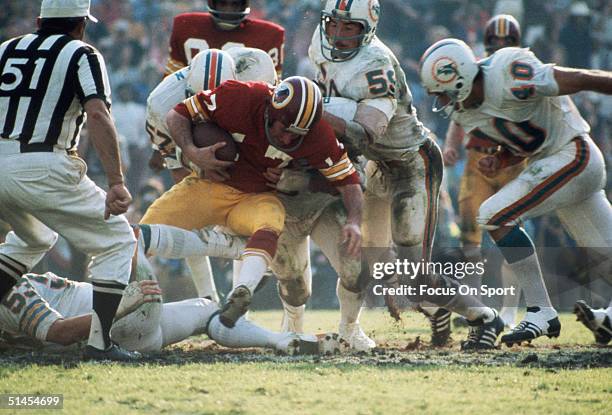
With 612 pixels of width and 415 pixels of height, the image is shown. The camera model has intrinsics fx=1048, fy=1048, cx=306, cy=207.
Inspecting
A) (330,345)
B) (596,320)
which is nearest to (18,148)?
(330,345)

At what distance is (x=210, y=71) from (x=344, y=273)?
4.95ft

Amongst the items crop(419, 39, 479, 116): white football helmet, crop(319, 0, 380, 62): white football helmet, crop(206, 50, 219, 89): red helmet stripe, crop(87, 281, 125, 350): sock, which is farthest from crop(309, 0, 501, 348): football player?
crop(87, 281, 125, 350): sock

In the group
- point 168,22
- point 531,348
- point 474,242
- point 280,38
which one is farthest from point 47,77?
point 168,22

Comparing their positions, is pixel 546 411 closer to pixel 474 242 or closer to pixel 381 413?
pixel 381 413

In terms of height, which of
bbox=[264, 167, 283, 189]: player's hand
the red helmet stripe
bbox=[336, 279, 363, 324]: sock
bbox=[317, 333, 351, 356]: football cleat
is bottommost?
bbox=[317, 333, 351, 356]: football cleat

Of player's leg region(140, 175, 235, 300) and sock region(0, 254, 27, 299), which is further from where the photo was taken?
player's leg region(140, 175, 235, 300)

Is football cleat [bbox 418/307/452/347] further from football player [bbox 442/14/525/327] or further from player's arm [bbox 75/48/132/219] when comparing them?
player's arm [bbox 75/48/132/219]

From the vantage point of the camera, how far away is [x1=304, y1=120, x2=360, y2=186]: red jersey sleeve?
19.3 feet

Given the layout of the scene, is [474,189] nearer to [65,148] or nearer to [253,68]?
[253,68]

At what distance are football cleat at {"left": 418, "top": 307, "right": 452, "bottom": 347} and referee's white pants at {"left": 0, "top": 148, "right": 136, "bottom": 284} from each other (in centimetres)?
225

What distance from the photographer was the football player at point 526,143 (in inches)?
248

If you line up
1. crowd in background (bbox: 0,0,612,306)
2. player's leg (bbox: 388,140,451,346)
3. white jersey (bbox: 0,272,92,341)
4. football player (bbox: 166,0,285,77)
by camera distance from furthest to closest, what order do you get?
crowd in background (bbox: 0,0,612,306)
football player (bbox: 166,0,285,77)
player's leg (bbox: 388,140,451,346)
white jersey (bbox: 0,272,92,341)

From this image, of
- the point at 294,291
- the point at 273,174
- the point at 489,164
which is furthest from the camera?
the point at 489,164

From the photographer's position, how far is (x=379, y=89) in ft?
20.8
